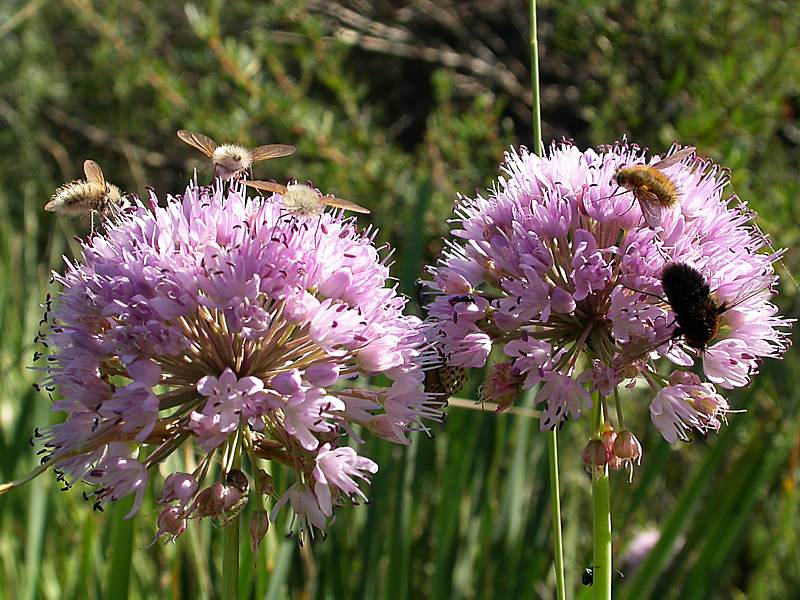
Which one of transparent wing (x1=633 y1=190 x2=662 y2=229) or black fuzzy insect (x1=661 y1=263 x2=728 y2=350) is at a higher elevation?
transparent wing (x1=633 y1=190 x2=662 y2=229)

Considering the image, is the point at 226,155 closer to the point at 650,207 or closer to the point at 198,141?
the point at 198,141

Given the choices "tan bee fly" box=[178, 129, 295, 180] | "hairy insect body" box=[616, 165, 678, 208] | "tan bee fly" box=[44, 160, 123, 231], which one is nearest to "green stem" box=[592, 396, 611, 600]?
"hairy insect body" box=[616, 165, 678, 208]

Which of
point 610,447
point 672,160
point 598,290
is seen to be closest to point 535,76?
point 672,160

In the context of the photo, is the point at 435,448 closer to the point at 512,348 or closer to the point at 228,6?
the point at 512,348

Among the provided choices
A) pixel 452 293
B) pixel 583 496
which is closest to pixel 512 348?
pixel 452 293

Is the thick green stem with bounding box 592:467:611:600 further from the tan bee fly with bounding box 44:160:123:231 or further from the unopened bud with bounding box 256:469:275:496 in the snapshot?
the tan bee fly with bounding box 44:160:123:231
